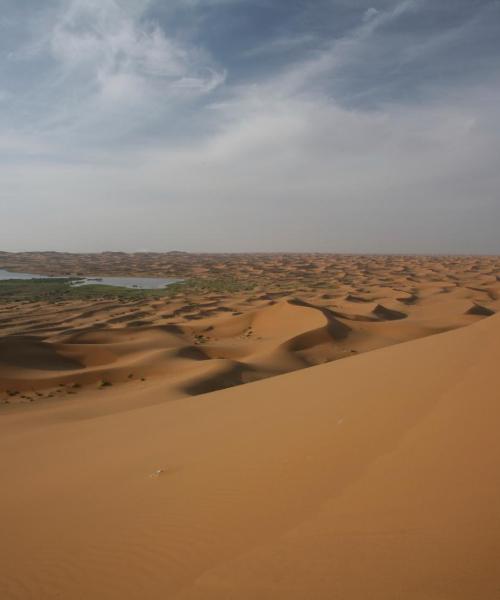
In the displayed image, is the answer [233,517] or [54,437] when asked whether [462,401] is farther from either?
[54,437]

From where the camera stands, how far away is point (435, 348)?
946 centimetres

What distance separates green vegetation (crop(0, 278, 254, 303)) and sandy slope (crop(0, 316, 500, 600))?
1230 inches

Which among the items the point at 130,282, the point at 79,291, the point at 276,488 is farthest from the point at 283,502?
the point at 130,282

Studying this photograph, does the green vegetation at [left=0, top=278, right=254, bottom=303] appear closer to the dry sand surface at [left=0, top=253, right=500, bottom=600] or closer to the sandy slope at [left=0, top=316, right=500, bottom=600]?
the dry sand surface at [left=0, top=253, right=500, bottom=600]

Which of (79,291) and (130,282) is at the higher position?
(130,282)

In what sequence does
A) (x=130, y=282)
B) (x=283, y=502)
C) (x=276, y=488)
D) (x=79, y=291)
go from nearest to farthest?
1. (x=283, y=502)
2. (x=276, y=488)
3. (x=79, y=291)
4. (x=130, y=282)

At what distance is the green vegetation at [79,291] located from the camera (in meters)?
36.5

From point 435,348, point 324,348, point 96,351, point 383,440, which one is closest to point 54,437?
point 383,440

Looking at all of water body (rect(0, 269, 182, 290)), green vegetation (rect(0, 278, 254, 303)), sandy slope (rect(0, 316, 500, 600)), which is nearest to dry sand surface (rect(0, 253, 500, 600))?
sandy slope (rect(0, 316, 500, 600))

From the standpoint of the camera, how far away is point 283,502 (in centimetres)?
370

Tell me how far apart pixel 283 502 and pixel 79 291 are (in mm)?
40281

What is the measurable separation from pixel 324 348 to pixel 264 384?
873 centimetres

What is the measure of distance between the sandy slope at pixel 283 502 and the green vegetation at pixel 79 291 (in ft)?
103

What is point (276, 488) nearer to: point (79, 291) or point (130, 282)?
point (79, 291)
